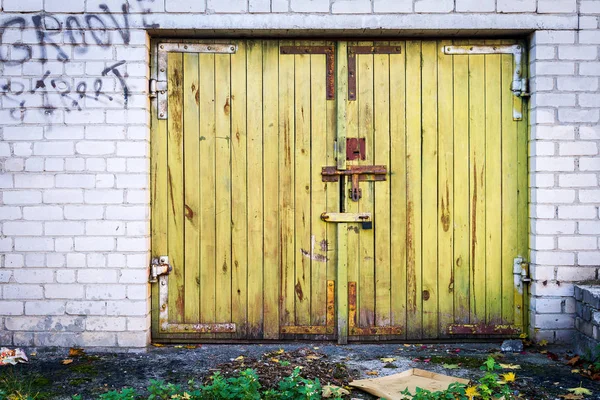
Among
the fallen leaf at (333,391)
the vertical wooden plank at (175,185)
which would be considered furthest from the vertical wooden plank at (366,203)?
the vertical wooden plank at (175,185)

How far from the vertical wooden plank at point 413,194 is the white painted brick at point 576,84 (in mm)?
1029

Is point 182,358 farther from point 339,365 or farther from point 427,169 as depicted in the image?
point 427,169

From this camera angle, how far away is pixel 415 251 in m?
4.50

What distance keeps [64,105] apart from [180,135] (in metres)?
0.85

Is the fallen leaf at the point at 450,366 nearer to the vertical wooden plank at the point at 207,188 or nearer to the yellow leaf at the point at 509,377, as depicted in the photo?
the yellow leaf at the point at 509,377

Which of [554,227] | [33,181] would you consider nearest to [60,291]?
[33,181]

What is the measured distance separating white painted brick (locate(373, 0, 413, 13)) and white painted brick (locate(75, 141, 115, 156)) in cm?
217

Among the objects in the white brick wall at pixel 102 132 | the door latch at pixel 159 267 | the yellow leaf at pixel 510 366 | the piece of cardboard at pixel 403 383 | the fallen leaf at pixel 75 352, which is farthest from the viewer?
the door latch at pixel 159 267

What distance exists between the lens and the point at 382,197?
4508 millimetres

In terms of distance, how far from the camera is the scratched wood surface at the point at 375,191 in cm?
449

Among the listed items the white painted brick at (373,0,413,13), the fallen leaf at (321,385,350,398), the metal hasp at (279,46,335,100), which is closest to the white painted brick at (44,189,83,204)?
the metal hasp at (279,46,335,100)

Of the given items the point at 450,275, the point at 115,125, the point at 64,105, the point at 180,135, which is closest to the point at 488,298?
the point at 450,275

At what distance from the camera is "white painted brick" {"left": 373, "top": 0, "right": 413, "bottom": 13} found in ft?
14.2

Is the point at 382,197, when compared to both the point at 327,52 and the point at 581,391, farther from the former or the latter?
the point at 581,391
